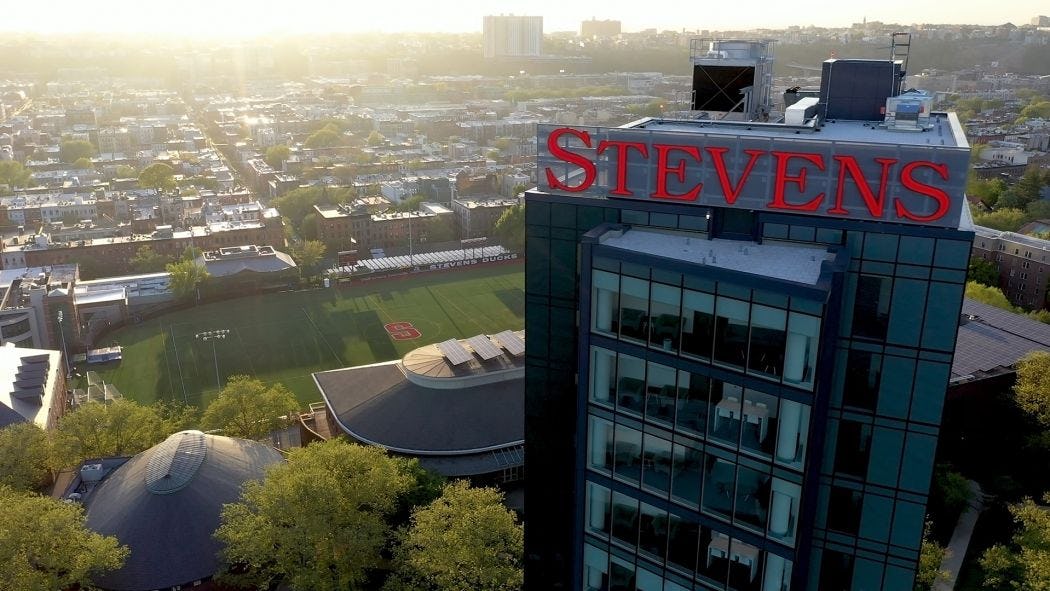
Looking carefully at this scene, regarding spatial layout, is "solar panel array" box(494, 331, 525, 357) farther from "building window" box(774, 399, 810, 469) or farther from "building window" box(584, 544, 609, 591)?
"building window" box(774, 399, 810, 469)

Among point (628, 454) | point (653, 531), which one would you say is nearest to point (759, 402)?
point (628, 454)

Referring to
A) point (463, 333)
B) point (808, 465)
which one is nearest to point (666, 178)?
point (808, 465)

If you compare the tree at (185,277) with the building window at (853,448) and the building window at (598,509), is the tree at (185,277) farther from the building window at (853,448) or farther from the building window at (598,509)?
the building window at (853,448)

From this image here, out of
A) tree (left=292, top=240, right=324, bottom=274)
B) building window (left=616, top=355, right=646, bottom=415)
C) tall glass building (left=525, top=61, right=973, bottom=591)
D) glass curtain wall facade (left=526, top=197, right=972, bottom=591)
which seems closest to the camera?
glass curtain wall facade (left=526, top=197, right=972, bottom=591)

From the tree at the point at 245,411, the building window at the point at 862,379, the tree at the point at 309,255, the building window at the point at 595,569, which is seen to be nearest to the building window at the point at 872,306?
the building window at the point at 862,379

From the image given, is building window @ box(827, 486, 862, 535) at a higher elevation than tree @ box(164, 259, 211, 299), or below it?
higher

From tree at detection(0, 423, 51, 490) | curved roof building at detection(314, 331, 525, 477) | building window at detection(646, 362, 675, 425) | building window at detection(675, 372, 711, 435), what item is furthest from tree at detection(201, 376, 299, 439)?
building window at detection(675, 372, 711, 435)

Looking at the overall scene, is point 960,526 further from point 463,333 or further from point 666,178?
point 463,333
